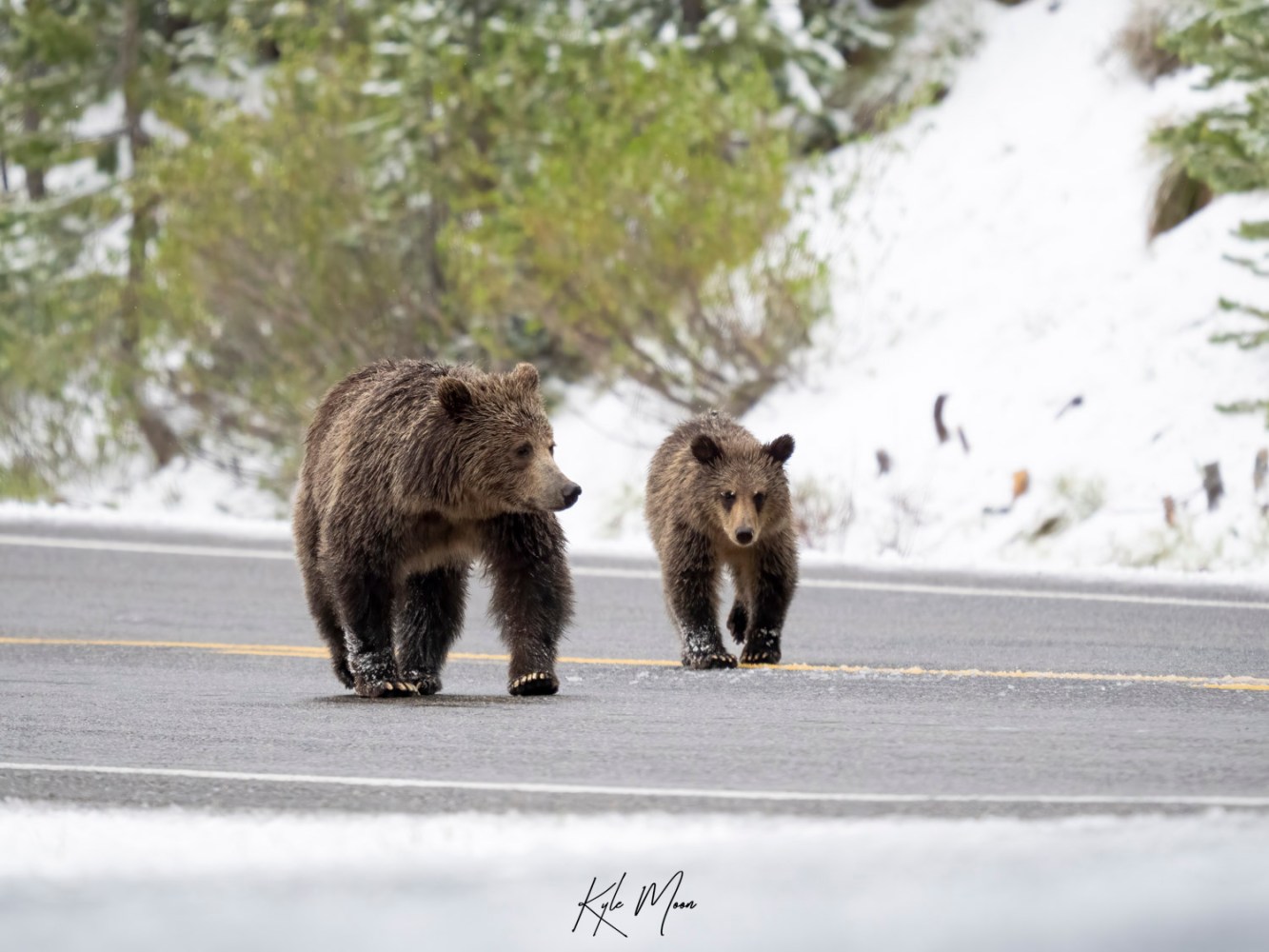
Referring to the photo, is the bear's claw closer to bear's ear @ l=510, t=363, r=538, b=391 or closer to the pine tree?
bear's ear @ l=510, t=363, r=538, b=391

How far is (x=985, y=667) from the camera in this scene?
941 cm

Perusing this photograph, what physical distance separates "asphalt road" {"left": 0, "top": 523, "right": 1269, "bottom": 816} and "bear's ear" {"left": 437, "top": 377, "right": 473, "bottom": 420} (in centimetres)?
113

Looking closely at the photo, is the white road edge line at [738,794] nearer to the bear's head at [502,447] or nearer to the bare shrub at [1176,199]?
the bear's head at [502,447]

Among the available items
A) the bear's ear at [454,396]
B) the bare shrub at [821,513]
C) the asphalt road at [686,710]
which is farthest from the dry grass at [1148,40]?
the bear's ear at [454,396]

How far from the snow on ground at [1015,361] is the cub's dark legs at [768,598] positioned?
520cm

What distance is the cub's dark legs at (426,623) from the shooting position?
814cm

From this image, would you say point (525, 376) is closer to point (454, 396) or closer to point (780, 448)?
point (454, 396)

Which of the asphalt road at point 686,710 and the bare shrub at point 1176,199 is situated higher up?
the bare shrub at point 1176,199

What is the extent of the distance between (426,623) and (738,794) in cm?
265

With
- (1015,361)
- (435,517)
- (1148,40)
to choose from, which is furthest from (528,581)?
(1148,40)

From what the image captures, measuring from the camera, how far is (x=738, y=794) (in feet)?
19.0

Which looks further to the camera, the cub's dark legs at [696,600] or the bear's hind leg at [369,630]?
the cub's dark legs at [696,600]

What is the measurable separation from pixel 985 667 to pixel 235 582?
238 inches

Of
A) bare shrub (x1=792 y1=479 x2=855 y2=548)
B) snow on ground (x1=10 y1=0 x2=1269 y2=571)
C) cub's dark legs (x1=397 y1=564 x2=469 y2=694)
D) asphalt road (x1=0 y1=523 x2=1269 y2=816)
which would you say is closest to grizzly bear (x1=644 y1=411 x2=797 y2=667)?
asphalt road (x1=0 y1=523 x2=1269 y2=816)
